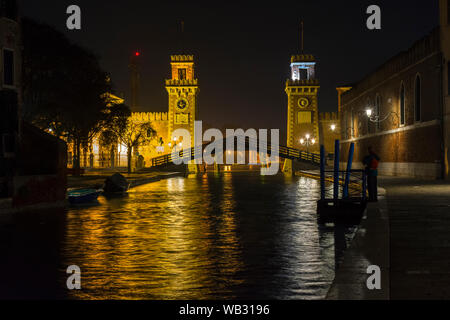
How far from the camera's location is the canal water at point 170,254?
7.12 m

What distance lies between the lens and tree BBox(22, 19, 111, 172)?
1255 inches

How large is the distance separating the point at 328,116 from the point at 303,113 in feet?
12.3

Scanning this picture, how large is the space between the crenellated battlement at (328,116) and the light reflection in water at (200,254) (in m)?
68.6

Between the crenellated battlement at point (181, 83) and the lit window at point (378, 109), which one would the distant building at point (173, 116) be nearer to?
the crenellated battlement at point (181, 83)

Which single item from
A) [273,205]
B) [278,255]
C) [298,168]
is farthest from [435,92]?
[298,168]

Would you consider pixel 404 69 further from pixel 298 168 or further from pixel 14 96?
pixel 298 168

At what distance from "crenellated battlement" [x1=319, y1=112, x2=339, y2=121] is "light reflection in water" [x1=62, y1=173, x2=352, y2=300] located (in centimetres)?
6862

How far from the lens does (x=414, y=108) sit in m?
39.1

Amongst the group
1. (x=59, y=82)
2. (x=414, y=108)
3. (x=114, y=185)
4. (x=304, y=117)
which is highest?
(x=304, y=117)

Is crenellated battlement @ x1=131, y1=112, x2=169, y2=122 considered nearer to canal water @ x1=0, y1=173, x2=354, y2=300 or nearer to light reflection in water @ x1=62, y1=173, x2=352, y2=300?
light reflection in water @ x1=62, y1=173, x2=352, y2=300

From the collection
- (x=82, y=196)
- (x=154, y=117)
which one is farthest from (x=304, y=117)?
(x=82, y=196)

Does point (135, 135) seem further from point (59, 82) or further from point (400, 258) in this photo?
point (400, 258)

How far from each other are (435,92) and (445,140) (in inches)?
124

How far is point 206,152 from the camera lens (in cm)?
6800
